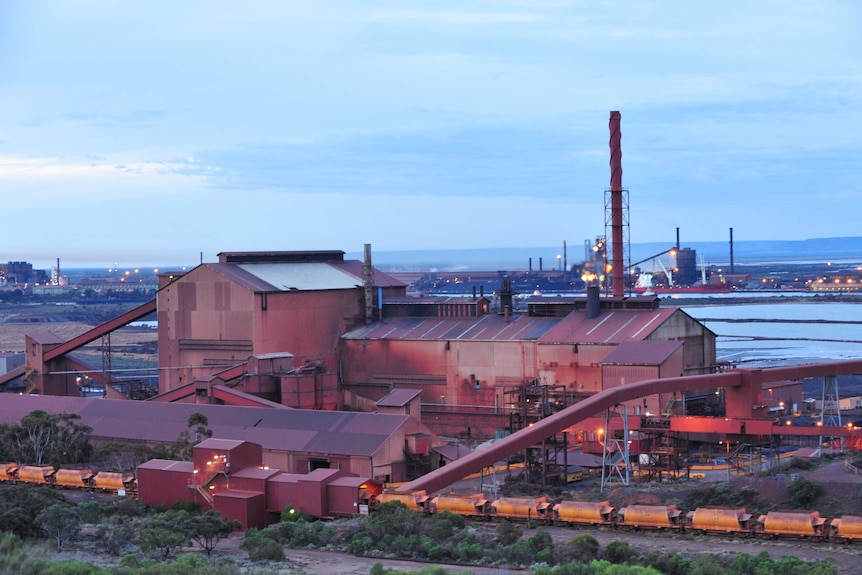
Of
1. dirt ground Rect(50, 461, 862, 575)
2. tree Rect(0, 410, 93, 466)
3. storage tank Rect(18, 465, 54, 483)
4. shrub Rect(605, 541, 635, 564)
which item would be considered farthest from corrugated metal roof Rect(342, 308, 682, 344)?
shrub Rect(605, 541, 635, 564)

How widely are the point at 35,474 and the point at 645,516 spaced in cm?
2445

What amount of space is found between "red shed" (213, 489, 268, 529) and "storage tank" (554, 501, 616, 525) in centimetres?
1007

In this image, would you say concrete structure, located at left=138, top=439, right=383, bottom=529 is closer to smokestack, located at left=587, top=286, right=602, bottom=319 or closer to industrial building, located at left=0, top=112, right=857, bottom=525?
industrial building, located at left=0, top=112, right=857, bottom=525

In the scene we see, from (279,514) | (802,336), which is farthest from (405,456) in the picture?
(802,336)

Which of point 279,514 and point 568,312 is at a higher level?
point 568,312

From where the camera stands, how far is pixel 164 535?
113ft

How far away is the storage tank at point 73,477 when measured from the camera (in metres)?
46.8

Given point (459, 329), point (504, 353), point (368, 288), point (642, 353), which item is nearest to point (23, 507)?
point (642, 353)

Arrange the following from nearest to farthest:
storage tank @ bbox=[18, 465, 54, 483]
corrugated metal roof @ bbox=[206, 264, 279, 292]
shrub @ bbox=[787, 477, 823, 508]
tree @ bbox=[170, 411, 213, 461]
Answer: shrub @ bbox=[787, 477, 823, 508], storage tank @ bbox=[18, 465, 54, 483], tree @ bbox=[170, 411, 213, 461], corrugated metal roof @ bbox=[206, 264, 279, 292]

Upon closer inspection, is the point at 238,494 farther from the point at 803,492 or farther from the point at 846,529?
the point at 846,529

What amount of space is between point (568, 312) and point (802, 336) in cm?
8815

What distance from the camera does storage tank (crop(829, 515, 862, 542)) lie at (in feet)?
105

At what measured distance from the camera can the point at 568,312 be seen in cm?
6197

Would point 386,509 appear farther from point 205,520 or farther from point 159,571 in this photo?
point 159,571
